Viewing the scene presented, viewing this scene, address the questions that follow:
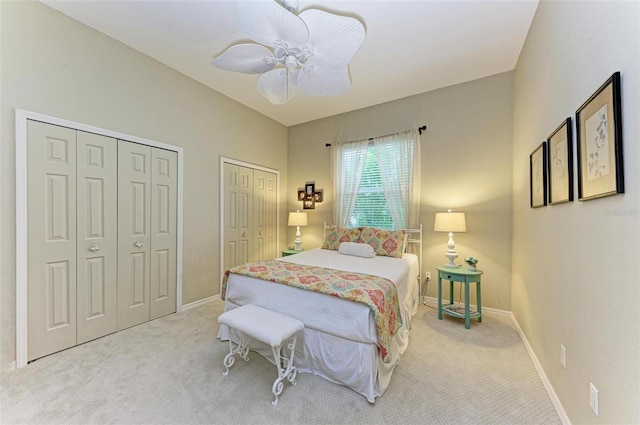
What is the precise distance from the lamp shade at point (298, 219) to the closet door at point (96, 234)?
7.98ft

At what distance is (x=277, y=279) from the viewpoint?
7.02 feet

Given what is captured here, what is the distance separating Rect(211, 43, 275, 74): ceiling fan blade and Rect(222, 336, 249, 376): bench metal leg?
2.23 m

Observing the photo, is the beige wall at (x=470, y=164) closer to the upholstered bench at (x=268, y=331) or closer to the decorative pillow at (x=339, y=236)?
the decorative pillow at (x=339, y=236)

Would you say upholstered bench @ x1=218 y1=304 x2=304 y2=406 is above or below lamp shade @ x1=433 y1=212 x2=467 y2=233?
below

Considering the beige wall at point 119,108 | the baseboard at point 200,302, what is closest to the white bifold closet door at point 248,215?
the beige wall at point 119,108

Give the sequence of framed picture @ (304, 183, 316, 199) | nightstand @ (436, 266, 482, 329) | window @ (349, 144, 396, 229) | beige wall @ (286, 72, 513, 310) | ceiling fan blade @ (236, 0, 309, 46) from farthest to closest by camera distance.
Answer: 1. framed picture @ (304, 183, 316, 199)
2. window @ (349, 144, 396, 229)
3. beige wall @ (286, 72, 513, 310)
4. nightstand @ (436, 266, 482, 329)
5. ceiling fan blade @ (236, 0, 309, 46)

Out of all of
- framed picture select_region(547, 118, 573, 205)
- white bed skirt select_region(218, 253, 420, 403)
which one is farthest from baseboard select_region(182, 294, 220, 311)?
framed picture select_region(547, 118, 573, 205)

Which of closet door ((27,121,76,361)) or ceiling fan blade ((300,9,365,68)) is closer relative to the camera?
ceiling fan blade ((300,9,365,68))

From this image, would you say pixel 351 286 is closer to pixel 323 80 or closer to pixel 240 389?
pixel 240 389

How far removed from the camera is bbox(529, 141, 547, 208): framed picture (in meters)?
1.91

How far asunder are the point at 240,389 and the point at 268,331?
0.51 m

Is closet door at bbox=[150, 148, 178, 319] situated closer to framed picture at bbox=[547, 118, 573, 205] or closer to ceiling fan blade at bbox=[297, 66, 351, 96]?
ceiling fan blade at bbox=[297, 66, 351, 96]

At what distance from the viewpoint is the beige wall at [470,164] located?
3.08 metres

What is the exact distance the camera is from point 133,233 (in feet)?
8.88
